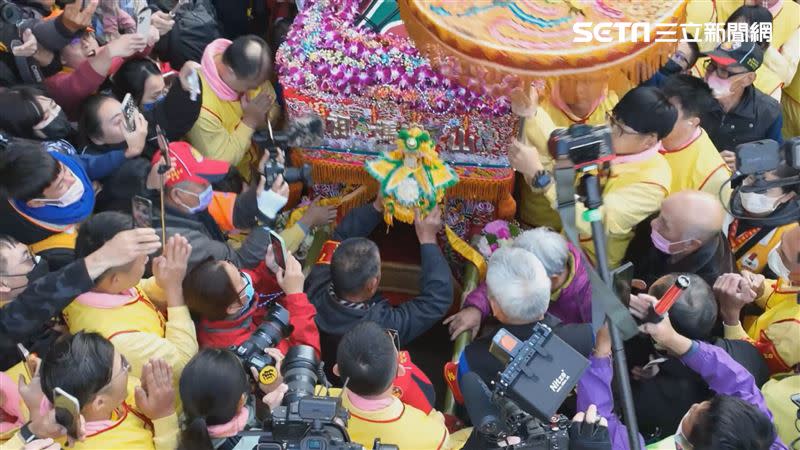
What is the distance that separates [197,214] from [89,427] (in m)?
1.09

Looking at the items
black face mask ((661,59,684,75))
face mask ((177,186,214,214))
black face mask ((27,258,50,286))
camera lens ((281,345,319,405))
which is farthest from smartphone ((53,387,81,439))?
black face mask ((661,59,684,75))

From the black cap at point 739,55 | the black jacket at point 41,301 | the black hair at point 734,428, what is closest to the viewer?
the black hair at point 734,428

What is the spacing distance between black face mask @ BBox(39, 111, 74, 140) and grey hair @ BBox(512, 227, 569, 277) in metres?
1.85

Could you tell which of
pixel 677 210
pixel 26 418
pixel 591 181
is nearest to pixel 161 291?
pixel 26 418

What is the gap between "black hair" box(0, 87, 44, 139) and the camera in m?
2.97

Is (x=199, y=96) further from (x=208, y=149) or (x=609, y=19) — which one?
(x=609, y=19)

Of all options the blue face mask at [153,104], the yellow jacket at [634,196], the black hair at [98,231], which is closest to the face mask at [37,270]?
the black hair at [98,231]

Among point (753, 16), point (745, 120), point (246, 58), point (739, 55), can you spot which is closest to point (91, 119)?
point (246, 58)

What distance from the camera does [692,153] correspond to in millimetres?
3021

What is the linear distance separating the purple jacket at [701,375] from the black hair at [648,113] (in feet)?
2.78

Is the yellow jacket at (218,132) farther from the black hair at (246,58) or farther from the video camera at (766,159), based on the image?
the video camera at (766,159)

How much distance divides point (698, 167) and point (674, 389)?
970 mm

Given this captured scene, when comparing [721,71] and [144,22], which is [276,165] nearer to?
[144,22]

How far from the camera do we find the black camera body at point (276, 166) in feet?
9.84
